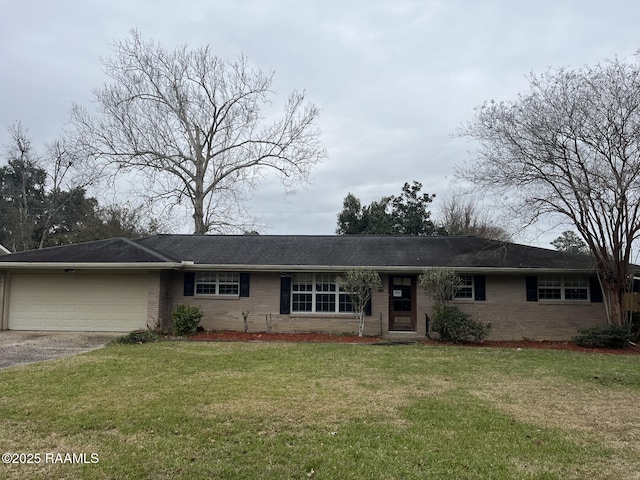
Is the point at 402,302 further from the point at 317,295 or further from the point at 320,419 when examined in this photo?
the point at 320,419

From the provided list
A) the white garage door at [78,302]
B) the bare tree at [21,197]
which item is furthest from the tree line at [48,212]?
the white garage door at [78,302]

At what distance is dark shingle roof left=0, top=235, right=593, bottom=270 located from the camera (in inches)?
588

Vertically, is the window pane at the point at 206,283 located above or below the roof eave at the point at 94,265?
below

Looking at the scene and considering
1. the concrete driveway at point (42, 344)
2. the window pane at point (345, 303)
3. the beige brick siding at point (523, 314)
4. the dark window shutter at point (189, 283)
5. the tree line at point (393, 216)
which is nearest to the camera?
the concrete driveway at point (42, 344)

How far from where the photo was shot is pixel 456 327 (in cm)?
1334

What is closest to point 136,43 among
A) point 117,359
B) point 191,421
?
point 117,359

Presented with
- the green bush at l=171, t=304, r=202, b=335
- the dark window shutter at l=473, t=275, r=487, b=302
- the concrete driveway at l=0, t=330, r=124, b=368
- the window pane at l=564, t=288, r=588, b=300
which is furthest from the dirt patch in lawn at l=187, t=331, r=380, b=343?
the window pane at l=564, t=288, r=588, b=300

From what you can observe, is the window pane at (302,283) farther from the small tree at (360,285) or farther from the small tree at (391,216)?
the small tree at (391,216)

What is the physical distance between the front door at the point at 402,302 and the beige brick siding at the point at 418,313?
38cm

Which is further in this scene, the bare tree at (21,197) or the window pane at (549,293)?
the bare tree at (21,197)

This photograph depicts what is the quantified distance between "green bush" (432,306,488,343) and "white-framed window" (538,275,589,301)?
2.88m

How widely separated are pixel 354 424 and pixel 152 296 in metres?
10.9

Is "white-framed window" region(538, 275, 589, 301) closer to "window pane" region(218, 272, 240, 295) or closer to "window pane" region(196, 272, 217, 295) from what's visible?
"window pane" region(218, 272, 240, 295)

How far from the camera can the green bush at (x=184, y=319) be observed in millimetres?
14156
